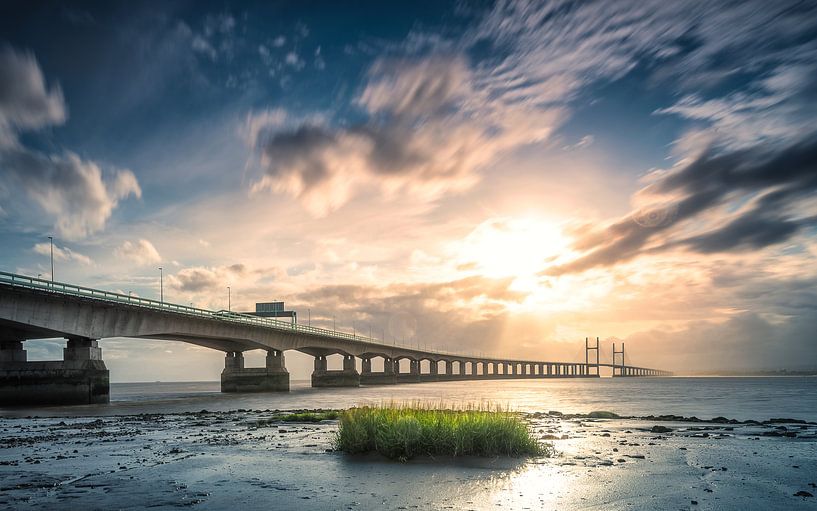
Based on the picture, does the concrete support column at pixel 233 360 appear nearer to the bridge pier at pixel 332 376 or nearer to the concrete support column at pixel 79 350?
the bridge pier at pixel 332 376

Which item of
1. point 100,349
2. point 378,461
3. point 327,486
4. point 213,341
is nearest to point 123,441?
point 378,461

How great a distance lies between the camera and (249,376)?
312ft

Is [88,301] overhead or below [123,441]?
overhead

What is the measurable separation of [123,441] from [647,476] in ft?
59.7

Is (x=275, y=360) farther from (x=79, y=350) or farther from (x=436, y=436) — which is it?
(x=436, y=436)

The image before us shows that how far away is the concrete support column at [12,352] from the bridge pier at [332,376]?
7731cm

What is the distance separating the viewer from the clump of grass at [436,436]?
16953 mm

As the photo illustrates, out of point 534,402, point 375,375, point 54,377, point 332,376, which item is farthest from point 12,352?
point 375,375

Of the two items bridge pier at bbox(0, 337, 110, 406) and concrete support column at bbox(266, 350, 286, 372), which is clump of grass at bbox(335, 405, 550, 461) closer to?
bridge pier at bbox(0, 337, 110, 406)

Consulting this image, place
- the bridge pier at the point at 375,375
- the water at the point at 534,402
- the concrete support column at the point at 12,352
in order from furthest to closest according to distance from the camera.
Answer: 1. the bridge pier at the point at 375,375
2. the concrete support column at the point at 12,352
3. the water at the point at 534,402

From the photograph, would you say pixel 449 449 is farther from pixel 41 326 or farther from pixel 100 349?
pixel 100 349

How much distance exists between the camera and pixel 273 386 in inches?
3770

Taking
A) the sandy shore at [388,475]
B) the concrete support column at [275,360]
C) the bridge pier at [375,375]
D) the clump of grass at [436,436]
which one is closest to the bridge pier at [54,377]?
the sandy shore at [388,475]

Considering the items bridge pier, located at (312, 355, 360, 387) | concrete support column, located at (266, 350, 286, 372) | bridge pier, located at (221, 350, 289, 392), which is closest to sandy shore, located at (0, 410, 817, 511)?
bridge pier, located at (221, 350, 289, 392)
